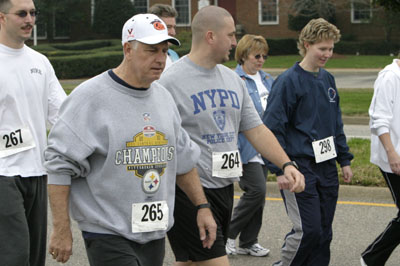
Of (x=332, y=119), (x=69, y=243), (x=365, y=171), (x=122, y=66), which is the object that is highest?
(x=122, y=66)

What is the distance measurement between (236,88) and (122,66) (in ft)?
4.21

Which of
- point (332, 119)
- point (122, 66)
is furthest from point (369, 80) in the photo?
point (122, 66)

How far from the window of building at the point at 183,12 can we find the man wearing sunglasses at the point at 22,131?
41.3 metres

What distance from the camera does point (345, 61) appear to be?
3431 centimetres

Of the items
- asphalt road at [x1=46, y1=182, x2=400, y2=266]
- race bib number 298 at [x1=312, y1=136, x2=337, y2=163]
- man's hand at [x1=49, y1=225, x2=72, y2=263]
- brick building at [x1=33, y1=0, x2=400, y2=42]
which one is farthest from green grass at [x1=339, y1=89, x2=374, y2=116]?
brick building at [x1=33, y1=0, x2=400, y2=42]

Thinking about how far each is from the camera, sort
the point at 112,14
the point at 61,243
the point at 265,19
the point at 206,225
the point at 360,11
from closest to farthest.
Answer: the point at 61,243 → the point at 206,225 → the point at 360,11 → the point at 265,19 → the point at 112,14

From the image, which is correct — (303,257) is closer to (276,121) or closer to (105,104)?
(276,121)

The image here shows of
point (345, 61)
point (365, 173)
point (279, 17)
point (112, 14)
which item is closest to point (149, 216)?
point (365, 173)

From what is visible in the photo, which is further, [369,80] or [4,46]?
[369,80]

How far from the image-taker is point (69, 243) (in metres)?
3.58

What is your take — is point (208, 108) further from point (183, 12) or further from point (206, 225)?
point (183, 12)

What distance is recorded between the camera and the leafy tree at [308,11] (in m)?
37.8

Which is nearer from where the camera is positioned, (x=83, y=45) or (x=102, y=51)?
(x=102, y=51)

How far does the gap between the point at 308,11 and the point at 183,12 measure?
370 inches
